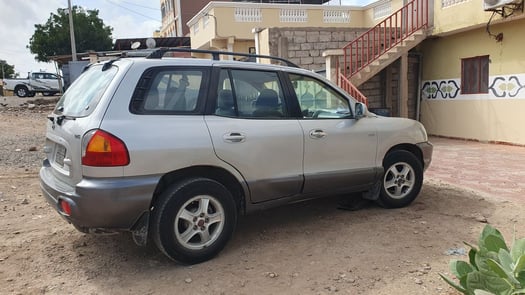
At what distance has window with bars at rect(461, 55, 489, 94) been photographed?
10.6m

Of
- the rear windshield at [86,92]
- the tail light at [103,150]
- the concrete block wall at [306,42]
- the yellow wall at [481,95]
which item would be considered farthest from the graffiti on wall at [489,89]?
the tail light at [103,150]

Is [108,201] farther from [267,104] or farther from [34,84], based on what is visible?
[34,84]

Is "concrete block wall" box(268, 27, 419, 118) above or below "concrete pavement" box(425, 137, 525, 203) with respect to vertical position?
above

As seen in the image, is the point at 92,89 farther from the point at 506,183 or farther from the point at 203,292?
the point at 506,183

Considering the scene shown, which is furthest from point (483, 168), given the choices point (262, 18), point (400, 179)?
point (262, 18)

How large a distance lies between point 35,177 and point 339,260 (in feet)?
18.5

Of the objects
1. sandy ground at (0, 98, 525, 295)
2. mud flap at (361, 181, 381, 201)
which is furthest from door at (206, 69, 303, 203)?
mud flap at (361, 181, 381, 201)

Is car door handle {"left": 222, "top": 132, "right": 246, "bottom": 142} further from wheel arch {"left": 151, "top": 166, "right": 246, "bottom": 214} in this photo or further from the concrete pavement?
the concrete pavement

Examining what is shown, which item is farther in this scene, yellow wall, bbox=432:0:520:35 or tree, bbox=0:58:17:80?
tree, bbox=0:58:17:80

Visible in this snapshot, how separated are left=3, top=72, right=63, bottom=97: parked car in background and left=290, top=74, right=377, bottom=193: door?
29408 mm

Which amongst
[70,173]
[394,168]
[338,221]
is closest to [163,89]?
[70,173]

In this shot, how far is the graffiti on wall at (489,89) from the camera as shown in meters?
9.70

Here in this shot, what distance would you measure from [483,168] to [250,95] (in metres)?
5.30

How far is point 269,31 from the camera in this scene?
1123 centimetres
